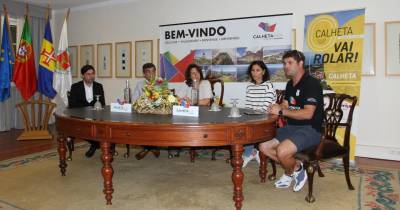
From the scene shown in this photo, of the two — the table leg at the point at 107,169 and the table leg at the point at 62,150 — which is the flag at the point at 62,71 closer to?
the table leg at the point at 62,150

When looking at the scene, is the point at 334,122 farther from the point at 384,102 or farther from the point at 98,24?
the point at 98,24

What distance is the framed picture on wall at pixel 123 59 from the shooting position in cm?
658

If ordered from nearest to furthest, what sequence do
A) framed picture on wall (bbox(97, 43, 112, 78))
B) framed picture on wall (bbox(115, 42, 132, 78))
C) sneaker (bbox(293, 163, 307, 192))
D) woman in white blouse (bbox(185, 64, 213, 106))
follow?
1. sneaker (bbox(293, 163, 307, 192))
2. woman in white blouse (bbox(185, 64, 213, 106))
3. framed picture on wall (bbox(115, 42, 132, 78))
4. framed picture on wall (bbox(97, 43, 112, 78))

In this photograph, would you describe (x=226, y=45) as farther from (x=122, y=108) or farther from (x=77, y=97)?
(x=122, y=108)

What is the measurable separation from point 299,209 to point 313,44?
105 inches

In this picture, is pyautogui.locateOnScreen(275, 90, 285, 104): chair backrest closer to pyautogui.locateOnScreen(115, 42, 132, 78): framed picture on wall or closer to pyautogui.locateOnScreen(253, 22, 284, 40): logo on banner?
pyautogui.locateOnScreen(253, 22, 284, 40): logo on banner

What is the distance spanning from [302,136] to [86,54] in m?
5.49

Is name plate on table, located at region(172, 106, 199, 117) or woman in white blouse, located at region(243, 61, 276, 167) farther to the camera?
woman in white blouse, located at region(243, 61, 276, 167)

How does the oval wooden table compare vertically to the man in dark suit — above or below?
below

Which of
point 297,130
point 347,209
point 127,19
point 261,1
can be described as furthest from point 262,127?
point 127,19

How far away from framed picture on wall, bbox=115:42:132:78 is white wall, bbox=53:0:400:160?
14 centimetres

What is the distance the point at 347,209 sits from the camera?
2725 mm

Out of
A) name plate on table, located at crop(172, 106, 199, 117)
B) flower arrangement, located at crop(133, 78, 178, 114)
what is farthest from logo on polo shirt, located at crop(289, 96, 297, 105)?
flower arrangement, located at crop(133, 78, 178, 114)

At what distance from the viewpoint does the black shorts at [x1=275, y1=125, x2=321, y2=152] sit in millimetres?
2972
